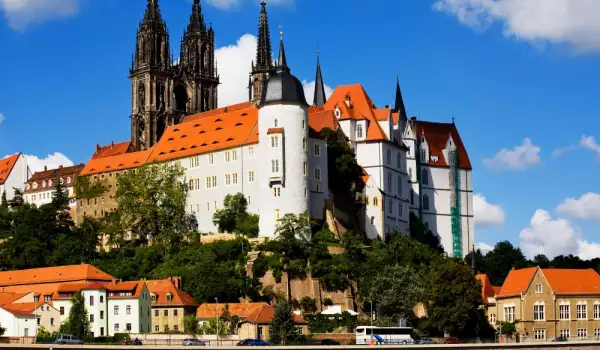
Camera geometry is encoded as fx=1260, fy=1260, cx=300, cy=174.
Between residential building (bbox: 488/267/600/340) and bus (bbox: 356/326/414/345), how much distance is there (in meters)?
14.3

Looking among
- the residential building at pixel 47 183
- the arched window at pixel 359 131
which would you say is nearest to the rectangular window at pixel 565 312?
the arched window at pixel 359 131

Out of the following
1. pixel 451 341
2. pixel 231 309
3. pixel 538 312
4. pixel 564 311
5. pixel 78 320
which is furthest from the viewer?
pixel 564 311

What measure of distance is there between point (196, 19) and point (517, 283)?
61.3 metres

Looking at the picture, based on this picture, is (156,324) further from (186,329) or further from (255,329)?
(255,329)

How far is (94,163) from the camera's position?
128625 millimetres

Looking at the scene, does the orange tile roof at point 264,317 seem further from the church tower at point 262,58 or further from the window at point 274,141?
the church tower at point 262,58

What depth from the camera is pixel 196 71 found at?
139125 mm

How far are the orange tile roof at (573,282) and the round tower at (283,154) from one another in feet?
65.2

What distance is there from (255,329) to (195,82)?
59.2 metres

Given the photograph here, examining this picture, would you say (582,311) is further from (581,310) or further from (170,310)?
(170,310)

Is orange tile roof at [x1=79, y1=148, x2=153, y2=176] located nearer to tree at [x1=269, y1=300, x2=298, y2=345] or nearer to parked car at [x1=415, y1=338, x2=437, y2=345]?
tree at [x1=269, y1=300, x2=298, y2=345]

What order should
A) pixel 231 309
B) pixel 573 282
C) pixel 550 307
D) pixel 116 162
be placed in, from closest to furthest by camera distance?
pixel 231 309 → pixel 550 307 → pixel 573 282 → pixel 116 162

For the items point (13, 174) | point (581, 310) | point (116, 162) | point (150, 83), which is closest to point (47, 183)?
point (13, 174)

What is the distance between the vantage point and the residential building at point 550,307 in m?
92.9
